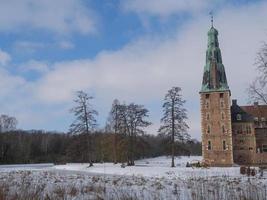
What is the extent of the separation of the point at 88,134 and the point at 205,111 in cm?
2226

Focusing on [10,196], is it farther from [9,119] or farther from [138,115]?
[9,119]

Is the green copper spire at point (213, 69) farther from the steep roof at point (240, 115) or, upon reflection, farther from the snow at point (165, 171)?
the snow at point (165, 171)

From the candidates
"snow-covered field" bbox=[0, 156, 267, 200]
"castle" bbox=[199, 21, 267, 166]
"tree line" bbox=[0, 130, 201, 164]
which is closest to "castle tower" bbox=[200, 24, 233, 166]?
"castle" bbox=[199, 21, 267, 166]

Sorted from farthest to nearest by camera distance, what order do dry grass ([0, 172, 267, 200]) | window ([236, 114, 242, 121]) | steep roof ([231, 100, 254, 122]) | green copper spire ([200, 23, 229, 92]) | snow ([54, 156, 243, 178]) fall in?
1. window ([236, 114, 242, 121])
2. steep roof ([231, 100, 254, 122])
3. green copper spire ([200, 23, 229, 92])
4. snow ([54, 156, 243, 178])
5. dry grass ([0, 172, 267, 200])

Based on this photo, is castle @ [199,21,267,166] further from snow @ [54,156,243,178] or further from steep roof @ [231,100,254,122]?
snow @ [54,156,243,178]

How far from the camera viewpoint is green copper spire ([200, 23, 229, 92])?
69938 millimetres

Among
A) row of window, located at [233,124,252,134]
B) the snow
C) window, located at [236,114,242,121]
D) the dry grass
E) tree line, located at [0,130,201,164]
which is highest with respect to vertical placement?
window, located at [236,114,242,121]

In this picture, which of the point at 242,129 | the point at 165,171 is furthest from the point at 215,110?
the point at 165,171

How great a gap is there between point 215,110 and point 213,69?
7539 millimetres

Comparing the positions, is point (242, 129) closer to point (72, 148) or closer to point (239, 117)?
point (239, 117)

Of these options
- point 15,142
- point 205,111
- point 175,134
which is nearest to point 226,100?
point 205,111

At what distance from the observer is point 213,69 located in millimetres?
70812

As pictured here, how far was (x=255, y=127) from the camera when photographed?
237 ft

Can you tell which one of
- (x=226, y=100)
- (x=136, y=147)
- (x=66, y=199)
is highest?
(x=226, y=100)
